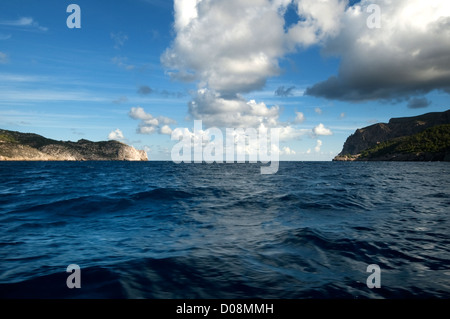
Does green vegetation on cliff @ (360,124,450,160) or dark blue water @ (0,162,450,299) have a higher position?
green vegetation on cliff @ (360,124,450,160)

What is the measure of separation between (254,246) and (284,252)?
48.4 inches

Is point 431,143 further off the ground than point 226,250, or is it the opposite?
point 431,143

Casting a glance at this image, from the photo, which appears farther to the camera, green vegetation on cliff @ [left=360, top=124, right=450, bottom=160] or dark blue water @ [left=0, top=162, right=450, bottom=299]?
green vegetation on cliff @ [left=360, top=124, right=450, bottom=160]

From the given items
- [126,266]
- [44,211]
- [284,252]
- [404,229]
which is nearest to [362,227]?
[404,229]

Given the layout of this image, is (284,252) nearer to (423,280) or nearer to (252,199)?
(423,280)

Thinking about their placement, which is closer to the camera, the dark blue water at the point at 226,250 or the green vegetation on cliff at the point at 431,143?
the dark blue water at the point at 226,250

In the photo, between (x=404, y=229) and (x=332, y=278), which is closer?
(x=332, y=278)

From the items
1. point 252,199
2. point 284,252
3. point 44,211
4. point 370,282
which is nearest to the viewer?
point 370,282

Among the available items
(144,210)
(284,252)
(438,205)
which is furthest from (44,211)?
(438,205)

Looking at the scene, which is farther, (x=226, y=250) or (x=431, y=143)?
(x=431, y=143)

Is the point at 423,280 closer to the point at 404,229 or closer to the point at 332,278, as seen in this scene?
the point at 332,278

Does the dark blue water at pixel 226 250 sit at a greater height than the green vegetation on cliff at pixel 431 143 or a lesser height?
lesser

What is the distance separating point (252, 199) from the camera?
21453mm
